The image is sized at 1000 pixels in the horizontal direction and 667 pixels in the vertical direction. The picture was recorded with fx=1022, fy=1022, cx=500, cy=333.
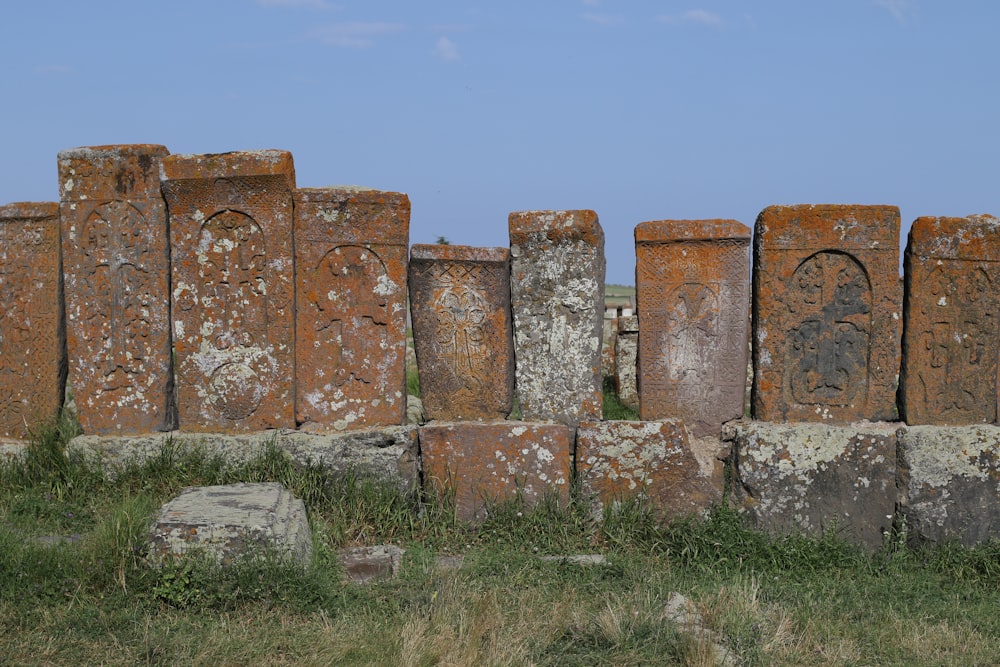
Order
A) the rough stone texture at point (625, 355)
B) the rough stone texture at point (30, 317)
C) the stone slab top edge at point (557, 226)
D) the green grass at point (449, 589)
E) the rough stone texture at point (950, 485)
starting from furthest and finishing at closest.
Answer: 1. the rough stone texture at point (625, 355)
2. the rough stone texture at point (30, 317)
3. the stone slab top edge at point (557, 226)
4. the rough stone texture at point (950, 485)
5. the green grass at point (449, 589)

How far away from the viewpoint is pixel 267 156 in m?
5.61

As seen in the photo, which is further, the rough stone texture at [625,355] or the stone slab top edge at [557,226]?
the rough stone texture at [625,355]

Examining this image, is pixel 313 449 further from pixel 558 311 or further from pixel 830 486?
pixel 830 486

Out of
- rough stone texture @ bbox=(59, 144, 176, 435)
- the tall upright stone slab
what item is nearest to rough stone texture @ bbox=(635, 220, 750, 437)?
the tall upright stone slab

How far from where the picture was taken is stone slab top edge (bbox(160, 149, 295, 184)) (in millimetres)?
5602

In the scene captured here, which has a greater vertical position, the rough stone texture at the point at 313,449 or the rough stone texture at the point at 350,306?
the rough stone texture at the point at 350,306

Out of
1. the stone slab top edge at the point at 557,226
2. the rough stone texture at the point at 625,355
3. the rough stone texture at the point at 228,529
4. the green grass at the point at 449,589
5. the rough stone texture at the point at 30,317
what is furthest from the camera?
the rough stone texture at the point at 625,355

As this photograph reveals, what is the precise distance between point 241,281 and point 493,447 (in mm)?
1689

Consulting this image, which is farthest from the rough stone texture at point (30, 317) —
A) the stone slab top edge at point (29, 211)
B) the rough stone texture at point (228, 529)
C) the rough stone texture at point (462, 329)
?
the rough stone texture at point (462, 329)

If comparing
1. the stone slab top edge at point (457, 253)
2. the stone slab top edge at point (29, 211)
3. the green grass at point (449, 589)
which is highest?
the stone slab top edge at point (29, 211)

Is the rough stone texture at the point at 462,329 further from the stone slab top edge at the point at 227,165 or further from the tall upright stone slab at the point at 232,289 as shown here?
the stone slab top edge at the point at 227,165

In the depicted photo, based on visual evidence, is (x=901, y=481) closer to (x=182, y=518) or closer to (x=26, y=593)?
(x=182, y=518)

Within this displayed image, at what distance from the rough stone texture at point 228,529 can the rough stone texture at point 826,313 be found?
2693mm

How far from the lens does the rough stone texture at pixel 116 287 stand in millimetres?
5793
